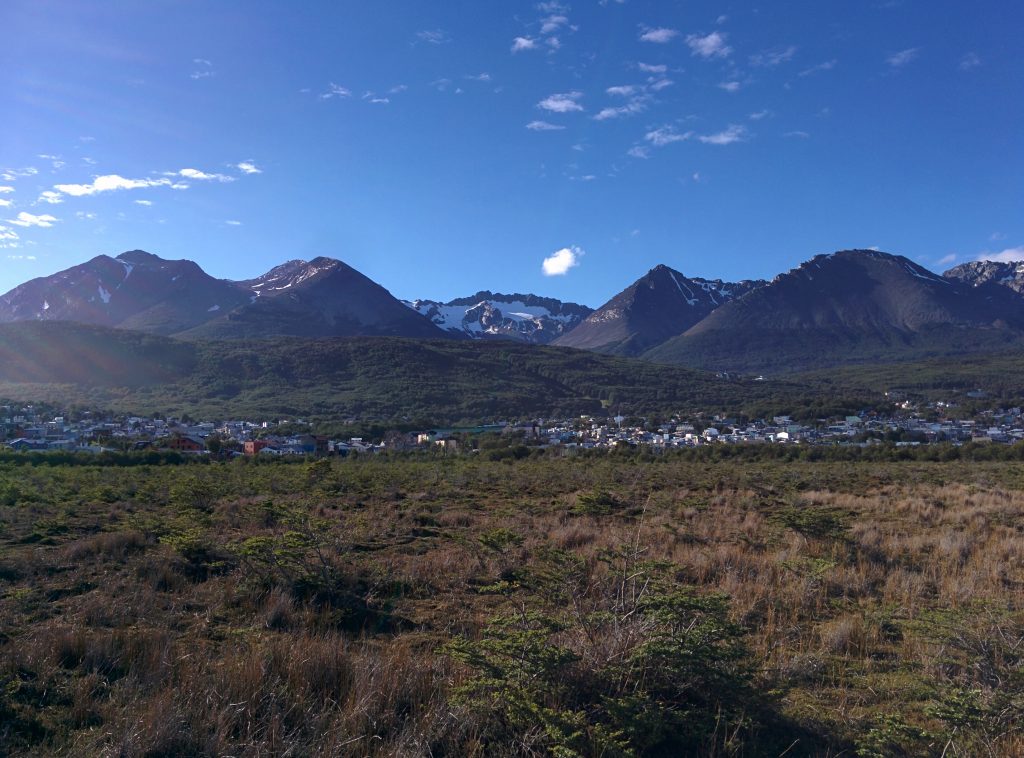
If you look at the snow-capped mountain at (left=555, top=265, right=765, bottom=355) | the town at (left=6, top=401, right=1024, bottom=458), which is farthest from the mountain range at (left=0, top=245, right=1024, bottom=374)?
the town at (left=6, top=401, right=1024, bottom=458)

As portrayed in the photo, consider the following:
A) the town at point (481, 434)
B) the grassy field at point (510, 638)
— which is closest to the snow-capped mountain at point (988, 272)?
the town at point (481, 434)

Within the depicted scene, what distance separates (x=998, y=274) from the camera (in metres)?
187

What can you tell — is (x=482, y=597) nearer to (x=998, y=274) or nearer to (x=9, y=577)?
(x=9, y=577)

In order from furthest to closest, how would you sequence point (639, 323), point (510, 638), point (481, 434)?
point (639, 323)
point (481, 434)
point (510, 638)

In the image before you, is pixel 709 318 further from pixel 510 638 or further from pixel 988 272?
pixel 510 638

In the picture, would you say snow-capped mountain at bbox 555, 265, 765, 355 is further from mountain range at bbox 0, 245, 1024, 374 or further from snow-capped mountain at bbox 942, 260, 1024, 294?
snow-capped mountain at bbox 942, 260, 1024, 294

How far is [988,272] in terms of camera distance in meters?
188

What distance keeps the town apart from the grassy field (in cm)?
2304

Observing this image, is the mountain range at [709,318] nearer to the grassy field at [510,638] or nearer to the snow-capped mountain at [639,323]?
the snow-capped mountain at [639,323]

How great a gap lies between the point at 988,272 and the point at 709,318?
98.8 metres

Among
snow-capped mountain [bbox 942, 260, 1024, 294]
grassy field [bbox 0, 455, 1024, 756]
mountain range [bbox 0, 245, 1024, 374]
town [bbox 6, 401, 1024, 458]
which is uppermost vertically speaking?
snow-capped mountain [bbox 942, 260, 1024, 294]

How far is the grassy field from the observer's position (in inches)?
135

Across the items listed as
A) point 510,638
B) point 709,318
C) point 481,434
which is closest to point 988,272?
point 709,318

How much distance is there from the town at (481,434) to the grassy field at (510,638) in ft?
75.6
